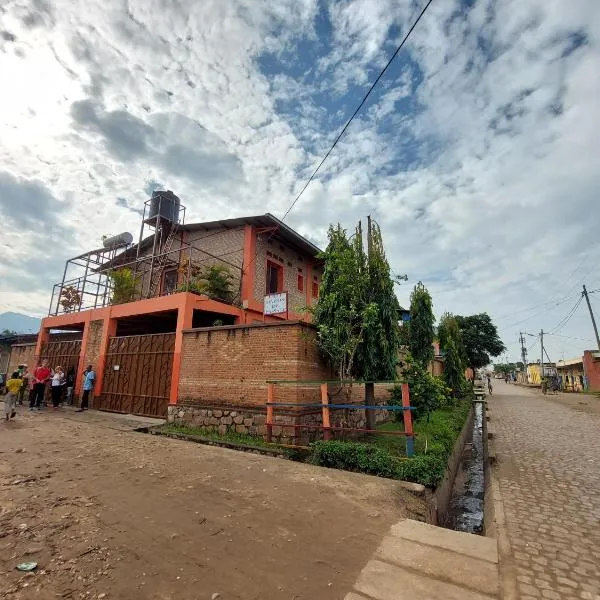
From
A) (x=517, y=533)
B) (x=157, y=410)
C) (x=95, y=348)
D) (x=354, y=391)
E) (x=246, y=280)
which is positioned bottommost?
(x=517, y=533)

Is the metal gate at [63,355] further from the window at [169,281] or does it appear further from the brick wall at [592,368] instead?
the brick wall at [592,368]

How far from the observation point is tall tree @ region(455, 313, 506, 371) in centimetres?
3195

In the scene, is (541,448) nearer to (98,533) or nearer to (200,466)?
(200,466)

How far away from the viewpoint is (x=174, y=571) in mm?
2943

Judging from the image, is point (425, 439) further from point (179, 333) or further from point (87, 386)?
point (87, 386)

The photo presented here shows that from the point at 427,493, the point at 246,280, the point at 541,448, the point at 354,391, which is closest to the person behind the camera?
the point at 427,493

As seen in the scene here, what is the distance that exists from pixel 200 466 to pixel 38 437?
16.4ft

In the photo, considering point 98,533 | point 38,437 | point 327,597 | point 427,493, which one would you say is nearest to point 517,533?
point 427,493

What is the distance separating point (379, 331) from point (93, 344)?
12.1m

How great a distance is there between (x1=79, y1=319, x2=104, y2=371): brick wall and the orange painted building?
0.14 ft

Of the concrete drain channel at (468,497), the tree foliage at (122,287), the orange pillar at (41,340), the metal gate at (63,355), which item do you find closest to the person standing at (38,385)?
the metal gate at (63,355)

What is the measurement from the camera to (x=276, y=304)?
10180 mm

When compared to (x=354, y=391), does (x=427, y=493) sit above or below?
below

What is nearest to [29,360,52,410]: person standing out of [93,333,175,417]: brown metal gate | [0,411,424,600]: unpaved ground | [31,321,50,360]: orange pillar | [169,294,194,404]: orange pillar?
[93,333,175,417]: brown metal gate
